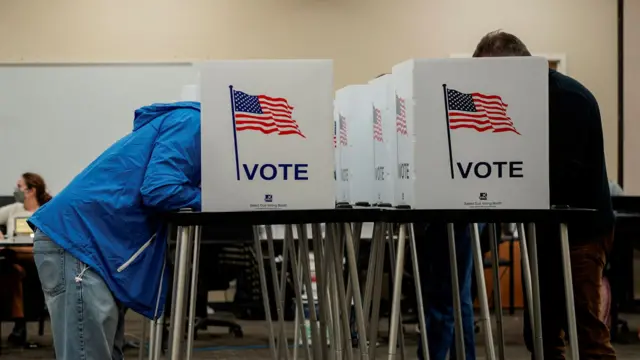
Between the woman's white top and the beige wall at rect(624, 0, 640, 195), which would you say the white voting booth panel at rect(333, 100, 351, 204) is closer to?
the woman's white top

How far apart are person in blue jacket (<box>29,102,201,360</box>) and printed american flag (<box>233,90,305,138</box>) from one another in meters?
0.22

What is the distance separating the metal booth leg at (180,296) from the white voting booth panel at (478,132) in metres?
0.62

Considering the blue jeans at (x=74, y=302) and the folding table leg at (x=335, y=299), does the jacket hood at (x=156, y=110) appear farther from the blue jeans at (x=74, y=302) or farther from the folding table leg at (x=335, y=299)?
the folding table leg at (x=335, y=299)

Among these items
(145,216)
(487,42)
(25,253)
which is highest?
(487,42)

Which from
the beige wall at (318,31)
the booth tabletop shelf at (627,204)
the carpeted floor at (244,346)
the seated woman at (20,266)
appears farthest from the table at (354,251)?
the beige wall at (318,31)

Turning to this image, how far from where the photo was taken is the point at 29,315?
6.95 meters

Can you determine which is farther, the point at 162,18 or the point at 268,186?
the point at 162,18

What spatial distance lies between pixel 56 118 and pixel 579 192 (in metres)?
6.48

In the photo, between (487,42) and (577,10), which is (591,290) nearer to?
(487,42)

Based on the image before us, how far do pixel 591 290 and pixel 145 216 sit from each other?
1.50 m

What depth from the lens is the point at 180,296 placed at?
7.94ft

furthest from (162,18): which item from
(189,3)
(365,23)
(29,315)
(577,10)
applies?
(577,10)

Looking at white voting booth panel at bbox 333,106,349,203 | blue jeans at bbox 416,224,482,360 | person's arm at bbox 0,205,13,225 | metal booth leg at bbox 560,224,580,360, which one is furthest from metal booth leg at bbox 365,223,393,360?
person's arm at bbox 0,205,13,225

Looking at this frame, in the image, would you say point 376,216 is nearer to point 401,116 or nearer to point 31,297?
point 401,116
